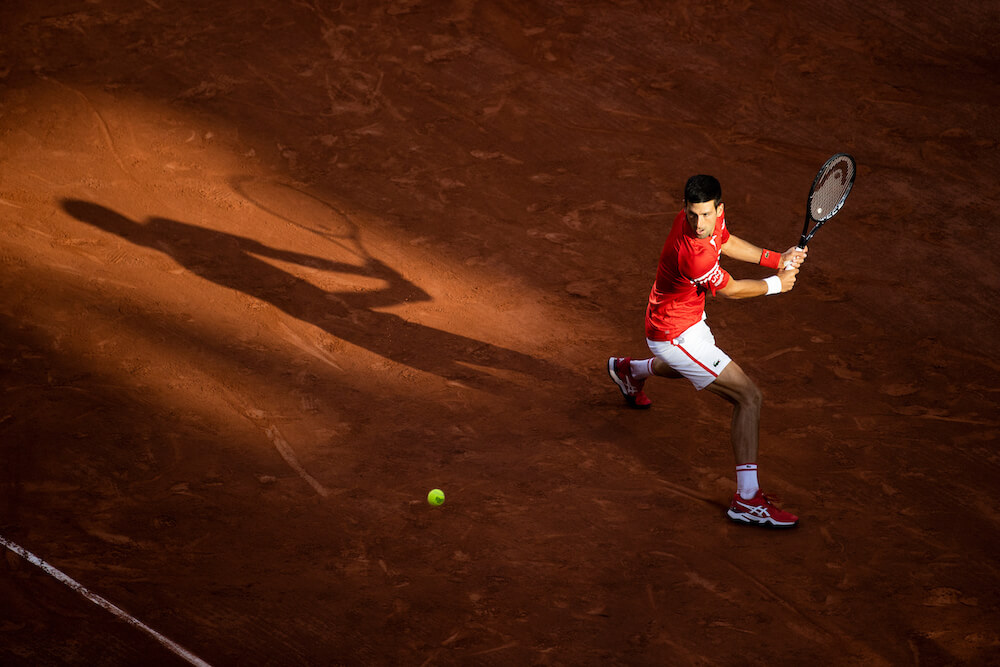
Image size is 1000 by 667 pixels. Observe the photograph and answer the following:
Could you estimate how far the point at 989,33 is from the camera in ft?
35.5

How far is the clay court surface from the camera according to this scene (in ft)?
17.0

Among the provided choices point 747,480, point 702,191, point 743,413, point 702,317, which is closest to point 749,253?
point 702,317

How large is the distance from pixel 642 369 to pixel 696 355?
746mm

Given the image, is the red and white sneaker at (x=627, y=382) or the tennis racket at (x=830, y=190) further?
the red and white sneaker at (x=627, y=382)

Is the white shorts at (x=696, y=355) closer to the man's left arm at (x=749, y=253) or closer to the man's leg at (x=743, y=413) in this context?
the man's leg at (x=743, y=413)

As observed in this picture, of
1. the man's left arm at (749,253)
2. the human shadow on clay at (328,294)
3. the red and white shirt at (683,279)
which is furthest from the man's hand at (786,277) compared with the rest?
the human shadow on clay at (328,294)

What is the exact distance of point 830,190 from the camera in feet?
19.2

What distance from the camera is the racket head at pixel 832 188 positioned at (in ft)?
18.6

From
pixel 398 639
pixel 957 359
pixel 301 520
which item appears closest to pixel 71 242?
pixel 301 520

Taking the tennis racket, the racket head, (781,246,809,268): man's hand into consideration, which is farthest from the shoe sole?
the racket head

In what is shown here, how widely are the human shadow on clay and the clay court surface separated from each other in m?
0.03

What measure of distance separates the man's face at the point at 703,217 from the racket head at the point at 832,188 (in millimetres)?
767

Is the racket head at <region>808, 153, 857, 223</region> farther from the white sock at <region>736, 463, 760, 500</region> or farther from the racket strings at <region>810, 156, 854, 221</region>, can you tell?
the white sock at <region>736, 463, 760, 500</region>

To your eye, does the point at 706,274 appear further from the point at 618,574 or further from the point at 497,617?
the point at 497,617
